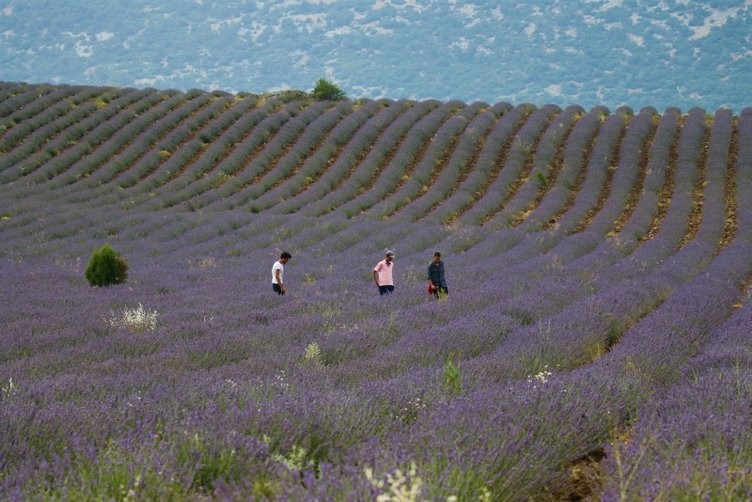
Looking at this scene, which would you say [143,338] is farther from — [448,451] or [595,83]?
[595,83]

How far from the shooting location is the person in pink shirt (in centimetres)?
1179

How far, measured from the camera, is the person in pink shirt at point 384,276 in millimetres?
11789

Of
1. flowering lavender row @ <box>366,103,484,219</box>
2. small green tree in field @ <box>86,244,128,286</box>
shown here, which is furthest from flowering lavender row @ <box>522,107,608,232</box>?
small green tree in field @ <box>86,244,128,286</box>

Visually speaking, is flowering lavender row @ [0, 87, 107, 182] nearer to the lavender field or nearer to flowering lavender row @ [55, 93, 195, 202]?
the lavender field

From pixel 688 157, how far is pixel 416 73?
67.4 meters

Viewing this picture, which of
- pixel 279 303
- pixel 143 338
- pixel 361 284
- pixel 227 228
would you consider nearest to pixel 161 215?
pixel 227 228

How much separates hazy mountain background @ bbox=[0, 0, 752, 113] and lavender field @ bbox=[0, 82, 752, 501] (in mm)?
53897

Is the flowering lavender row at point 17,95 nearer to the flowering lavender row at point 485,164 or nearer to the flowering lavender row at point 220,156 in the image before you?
the flowering lavender row at point 220,156

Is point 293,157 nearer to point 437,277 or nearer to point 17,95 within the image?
point 17,95

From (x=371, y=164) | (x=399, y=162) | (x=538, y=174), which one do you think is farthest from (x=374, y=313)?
(x=399, y=162)

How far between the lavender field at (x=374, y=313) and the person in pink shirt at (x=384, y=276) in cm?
51

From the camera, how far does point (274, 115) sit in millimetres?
35250

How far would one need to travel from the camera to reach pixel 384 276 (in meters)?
11.9

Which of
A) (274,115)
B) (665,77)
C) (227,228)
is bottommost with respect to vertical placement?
(227,228)
